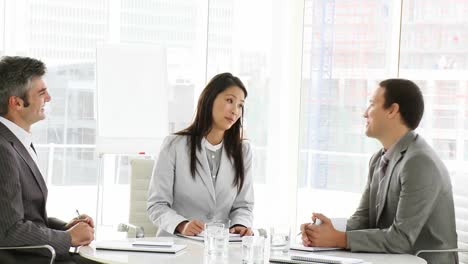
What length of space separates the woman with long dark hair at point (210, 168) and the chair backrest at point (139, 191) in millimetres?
625

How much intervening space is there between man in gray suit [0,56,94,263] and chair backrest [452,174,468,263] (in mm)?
1817

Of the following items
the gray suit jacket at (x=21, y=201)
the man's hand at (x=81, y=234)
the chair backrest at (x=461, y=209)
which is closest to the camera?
the gray suit jacket at (x=21, y=201)

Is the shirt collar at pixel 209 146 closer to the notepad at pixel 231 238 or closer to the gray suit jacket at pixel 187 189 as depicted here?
the gray suit jacket at pixel 187 189

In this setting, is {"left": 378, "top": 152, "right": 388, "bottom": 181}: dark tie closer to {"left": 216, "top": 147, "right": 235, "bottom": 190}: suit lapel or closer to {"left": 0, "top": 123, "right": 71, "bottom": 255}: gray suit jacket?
{"left": 216, "top": 147, "right": 235, "bottom": 190}: suit lapel

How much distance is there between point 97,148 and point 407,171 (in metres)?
2.92

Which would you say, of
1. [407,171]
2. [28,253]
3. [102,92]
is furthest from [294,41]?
[28,253]

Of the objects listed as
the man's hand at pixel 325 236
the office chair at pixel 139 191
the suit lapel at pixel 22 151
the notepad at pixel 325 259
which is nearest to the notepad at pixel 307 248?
A: the man's hand at pixel 325 236

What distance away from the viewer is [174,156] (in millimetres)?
3842

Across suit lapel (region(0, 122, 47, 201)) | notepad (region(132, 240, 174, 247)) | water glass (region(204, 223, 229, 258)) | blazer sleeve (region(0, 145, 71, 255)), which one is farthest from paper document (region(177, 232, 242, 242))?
suit lapel (region(0, 122, 47, 201))

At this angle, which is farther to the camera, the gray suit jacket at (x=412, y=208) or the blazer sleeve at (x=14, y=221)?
the gray suit jacket at (x=412, y=208)

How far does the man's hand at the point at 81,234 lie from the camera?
10.1ft

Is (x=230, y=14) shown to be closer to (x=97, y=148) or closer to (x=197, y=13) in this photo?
(x=197, y=13)

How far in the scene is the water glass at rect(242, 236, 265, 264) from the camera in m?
2.68

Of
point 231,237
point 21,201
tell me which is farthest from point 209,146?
point 21,201
